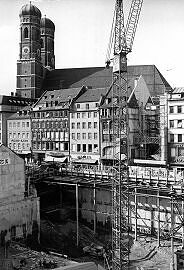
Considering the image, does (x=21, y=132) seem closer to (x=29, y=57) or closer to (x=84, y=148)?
(x=84, y=148)

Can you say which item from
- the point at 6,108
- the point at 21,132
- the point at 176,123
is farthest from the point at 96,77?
the point at 176,123

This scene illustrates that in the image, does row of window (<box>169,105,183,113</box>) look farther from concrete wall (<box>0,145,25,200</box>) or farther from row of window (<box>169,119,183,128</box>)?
concrete wall (<box>0,145,25,200</box>)

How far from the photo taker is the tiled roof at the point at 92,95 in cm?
8368

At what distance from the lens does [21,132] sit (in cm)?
9638

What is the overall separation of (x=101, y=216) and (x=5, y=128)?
155 feet

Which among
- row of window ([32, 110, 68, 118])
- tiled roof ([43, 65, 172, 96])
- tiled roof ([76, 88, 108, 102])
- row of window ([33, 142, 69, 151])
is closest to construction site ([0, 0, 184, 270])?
tiled roof ([76, 88, 108, 102])

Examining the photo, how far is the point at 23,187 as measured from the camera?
179 feet

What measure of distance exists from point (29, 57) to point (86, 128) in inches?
1480

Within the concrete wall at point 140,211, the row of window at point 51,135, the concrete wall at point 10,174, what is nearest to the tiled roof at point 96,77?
the row of window at point 51,135

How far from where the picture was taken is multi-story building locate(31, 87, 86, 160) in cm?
8725

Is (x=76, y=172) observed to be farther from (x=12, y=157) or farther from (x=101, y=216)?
(x=12, y=157)

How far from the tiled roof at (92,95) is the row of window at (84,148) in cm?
923

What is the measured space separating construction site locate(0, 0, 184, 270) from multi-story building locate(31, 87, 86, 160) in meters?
19.9

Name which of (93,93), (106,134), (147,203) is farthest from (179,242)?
(93,93)
